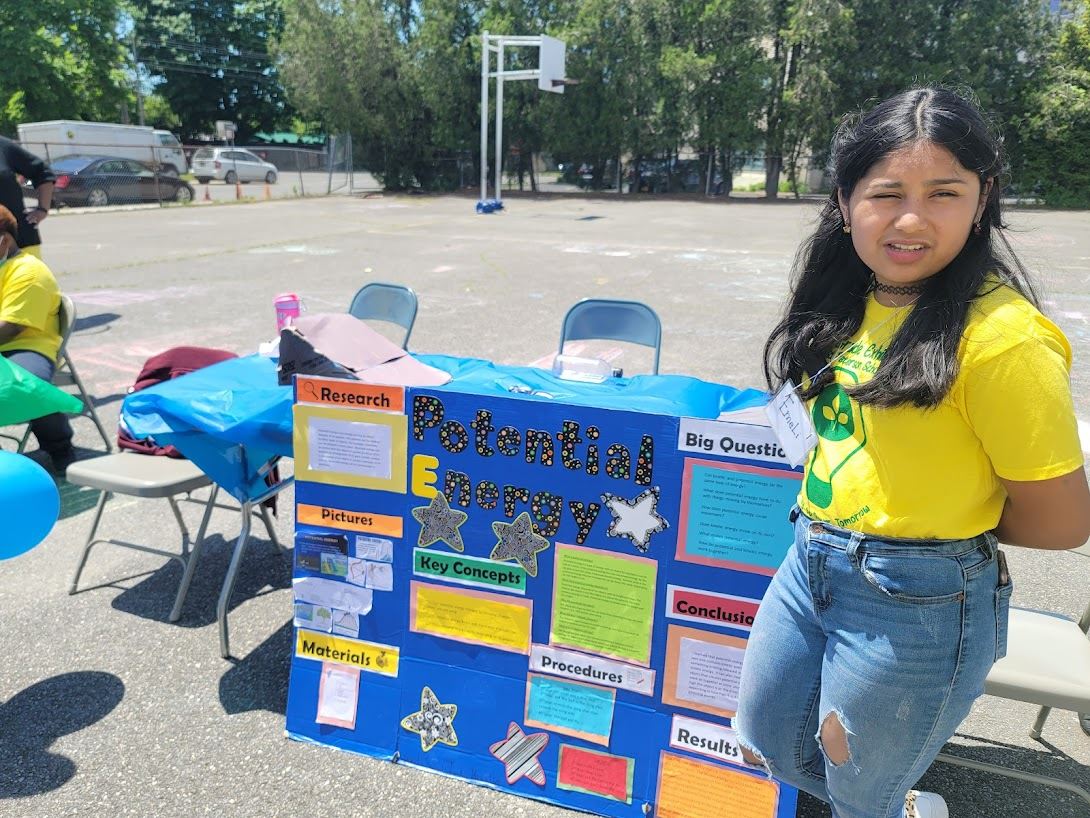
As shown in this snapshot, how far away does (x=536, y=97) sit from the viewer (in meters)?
30.2

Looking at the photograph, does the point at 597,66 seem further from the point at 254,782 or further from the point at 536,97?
the point at 254,782

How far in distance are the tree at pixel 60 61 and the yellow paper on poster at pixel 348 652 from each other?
3711 cm

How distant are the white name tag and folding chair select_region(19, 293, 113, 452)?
162 inches

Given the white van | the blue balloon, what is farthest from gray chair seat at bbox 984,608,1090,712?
the white van

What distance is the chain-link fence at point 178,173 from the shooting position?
71.1 ft

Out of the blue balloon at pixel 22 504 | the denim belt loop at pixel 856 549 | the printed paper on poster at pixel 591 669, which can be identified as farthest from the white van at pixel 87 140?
the denim belt loop at pixel 856 549

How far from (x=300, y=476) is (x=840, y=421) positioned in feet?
5.68

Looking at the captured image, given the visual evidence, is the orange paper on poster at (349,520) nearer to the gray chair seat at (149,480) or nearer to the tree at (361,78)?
the gray chair seat at (149,480)

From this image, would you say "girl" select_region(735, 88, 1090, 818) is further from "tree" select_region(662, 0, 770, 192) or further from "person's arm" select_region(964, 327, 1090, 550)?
"tree" select_region(662, 0, 770, 192)

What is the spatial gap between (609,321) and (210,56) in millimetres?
51912

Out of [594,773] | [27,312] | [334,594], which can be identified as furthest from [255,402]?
[27,312]

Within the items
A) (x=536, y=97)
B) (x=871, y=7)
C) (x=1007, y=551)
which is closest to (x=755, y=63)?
(x=871, y=7)

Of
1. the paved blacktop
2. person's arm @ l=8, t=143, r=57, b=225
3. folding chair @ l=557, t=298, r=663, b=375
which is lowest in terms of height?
the paved blacktop

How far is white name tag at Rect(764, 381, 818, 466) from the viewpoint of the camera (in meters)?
1.60
